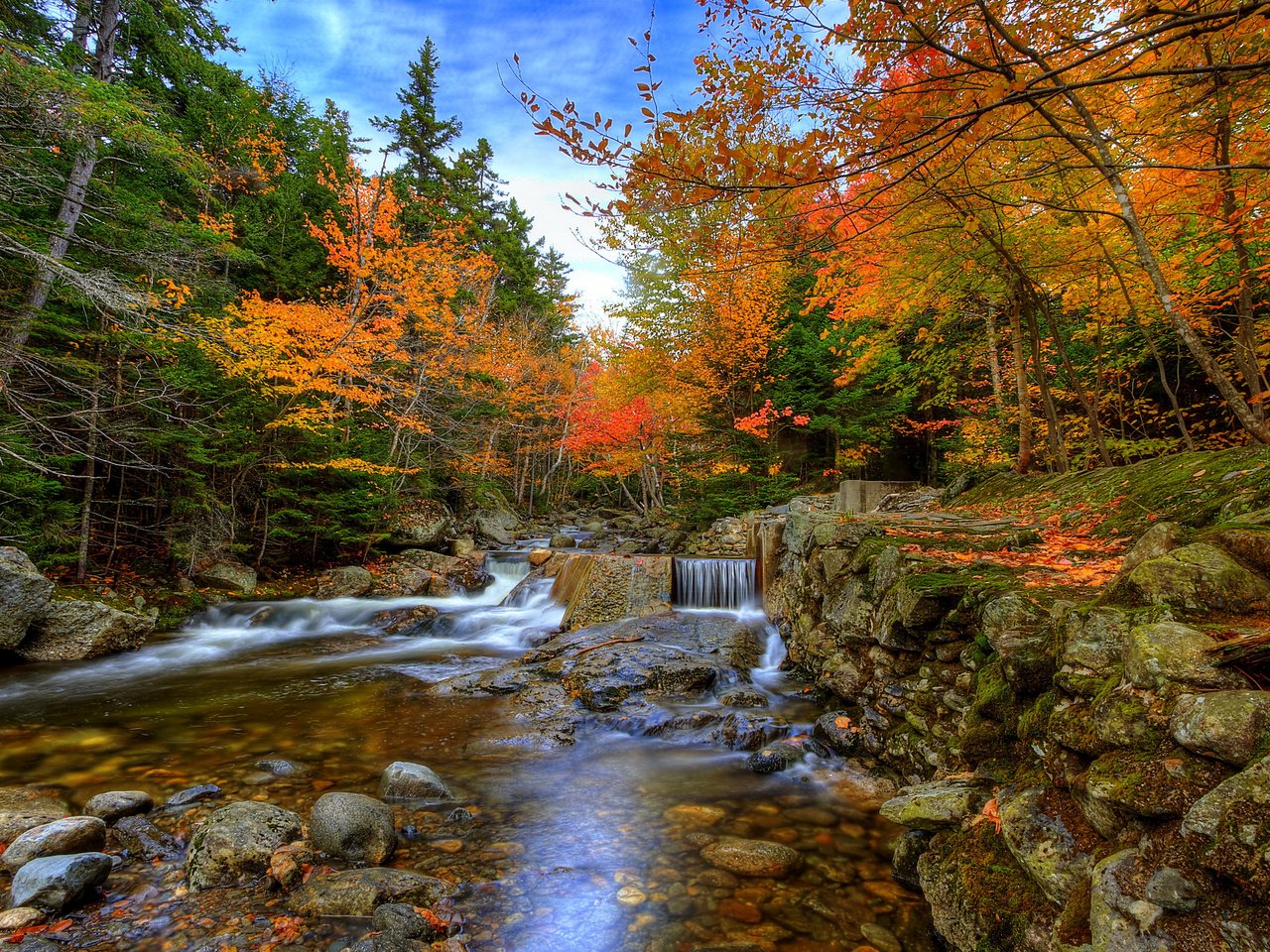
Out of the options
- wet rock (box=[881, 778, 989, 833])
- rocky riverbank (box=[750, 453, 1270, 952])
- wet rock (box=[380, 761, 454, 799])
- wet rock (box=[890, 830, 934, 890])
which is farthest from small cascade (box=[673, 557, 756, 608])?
wet rock (box=[881, 778, 989, 833])

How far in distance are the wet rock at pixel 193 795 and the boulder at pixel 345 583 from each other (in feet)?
28.5

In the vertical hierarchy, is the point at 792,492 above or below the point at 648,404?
below

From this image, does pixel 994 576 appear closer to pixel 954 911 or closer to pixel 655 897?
pixel 954 911

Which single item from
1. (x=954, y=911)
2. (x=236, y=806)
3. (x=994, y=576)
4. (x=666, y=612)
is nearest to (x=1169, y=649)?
(x=954, y=911)

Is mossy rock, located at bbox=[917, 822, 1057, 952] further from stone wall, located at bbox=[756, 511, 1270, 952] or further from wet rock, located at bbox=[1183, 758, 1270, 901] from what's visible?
wet rock, located at bbox=[1183, 758, 1270, 901]

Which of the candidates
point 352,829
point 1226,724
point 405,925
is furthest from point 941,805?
point 352,829

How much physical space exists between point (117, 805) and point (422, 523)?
12025mm

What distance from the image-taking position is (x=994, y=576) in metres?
4.05

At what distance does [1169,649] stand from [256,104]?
26.3 meters

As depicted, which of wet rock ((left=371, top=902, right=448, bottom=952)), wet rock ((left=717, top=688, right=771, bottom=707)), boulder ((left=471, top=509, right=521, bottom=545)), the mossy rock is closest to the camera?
the mossy rock

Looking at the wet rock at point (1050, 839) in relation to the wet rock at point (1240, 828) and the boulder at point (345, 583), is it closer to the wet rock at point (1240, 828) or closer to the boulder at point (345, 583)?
the wet rock at point (1240, 828)

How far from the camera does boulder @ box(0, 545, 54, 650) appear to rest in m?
7.03

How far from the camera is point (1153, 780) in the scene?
1833 millimetres

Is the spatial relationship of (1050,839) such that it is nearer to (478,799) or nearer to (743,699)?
(478,799)
